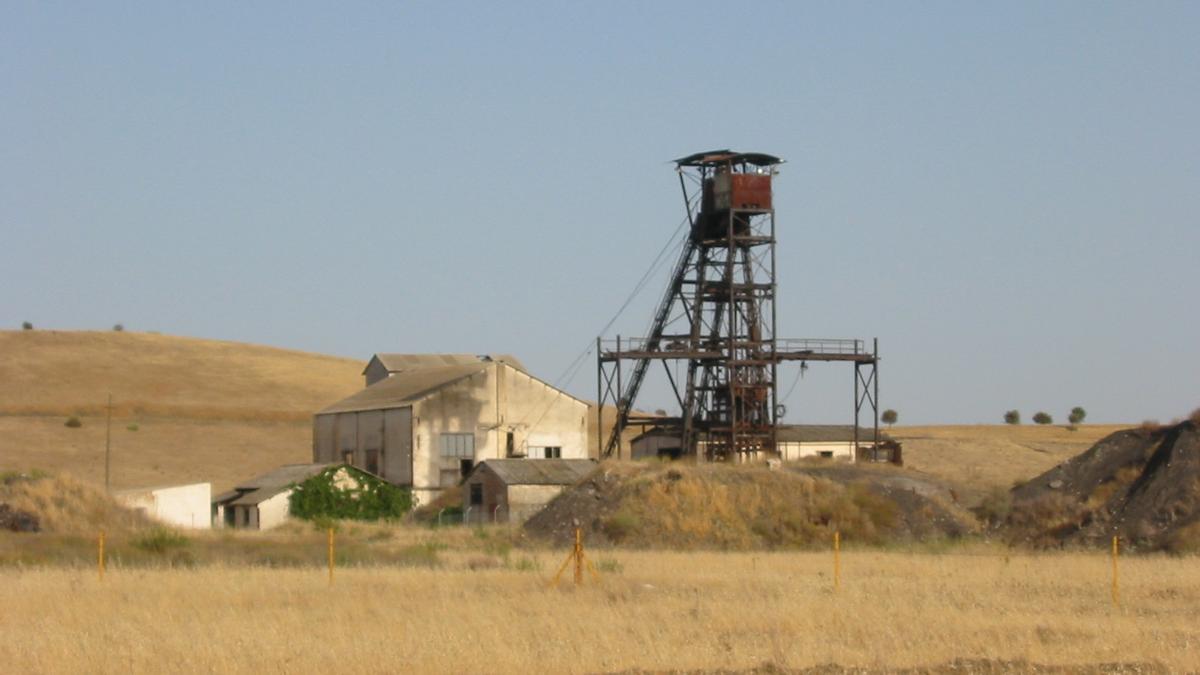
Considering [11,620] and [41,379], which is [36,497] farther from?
[41,379]

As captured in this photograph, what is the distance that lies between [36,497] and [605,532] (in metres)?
15.8

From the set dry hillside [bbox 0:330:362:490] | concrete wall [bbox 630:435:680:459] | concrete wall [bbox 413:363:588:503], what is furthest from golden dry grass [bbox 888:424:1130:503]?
dry hillside [bbox 0:330:362:490]

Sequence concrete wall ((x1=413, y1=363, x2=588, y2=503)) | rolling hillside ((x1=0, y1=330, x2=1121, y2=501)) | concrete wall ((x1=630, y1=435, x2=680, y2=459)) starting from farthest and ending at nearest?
rolling hillside ((x1=0, y1=330, x2=1121, y2=501))
concrete wall ((x1=630, y1=435, x2=680, y2=459))
concrete wall ((x1=413, y1=363, x2=588, y2=503))

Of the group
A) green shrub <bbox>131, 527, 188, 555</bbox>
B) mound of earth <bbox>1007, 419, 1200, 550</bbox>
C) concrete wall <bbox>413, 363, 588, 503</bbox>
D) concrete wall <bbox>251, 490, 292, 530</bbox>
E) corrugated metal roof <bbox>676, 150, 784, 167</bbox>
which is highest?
corrugated metal roof <bbox>676, 150, 784, 167</bbox>

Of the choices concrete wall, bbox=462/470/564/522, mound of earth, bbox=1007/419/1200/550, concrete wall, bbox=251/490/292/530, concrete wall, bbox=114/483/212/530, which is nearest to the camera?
mound of earth, bbox=1007/419/1200/550

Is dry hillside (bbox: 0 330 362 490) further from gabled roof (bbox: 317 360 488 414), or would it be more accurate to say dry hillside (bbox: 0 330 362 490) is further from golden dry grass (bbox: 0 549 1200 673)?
golden dry grass (bbox: 0 549 1200 673)

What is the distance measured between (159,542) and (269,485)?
2142 centimetres

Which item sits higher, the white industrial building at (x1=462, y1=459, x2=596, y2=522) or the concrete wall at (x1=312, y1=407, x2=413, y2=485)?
the concrete wall at (x1=312, y1=407, x2=413, y2=485)

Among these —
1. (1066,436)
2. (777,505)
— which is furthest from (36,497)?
(1066,436)

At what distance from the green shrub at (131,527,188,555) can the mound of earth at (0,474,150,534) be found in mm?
4954

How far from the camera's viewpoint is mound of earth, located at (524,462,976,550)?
1709 inches

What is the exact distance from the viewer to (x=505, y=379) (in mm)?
63969

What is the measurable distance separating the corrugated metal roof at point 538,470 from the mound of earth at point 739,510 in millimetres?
8737

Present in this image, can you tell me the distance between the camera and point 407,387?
6794 centimetres
